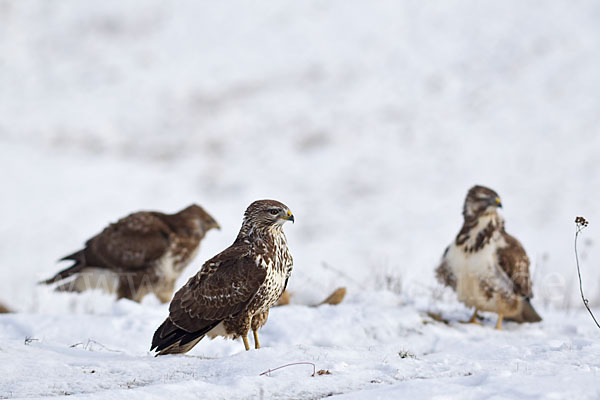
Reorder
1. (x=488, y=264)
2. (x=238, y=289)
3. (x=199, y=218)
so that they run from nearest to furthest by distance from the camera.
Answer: (x=238, y=289) → (x=488, y=264) → (x=199, y=218)

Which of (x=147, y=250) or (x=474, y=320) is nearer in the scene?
(x=474, y=320)

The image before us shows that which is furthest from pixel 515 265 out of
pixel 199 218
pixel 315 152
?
pixel 315 152

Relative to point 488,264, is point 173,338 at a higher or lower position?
lower

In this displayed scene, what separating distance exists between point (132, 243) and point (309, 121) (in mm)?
18738

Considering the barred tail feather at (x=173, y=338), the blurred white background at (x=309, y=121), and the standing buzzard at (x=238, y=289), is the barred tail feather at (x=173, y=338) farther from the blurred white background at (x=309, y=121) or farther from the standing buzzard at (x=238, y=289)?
the blurred white background at (x=309, y=121)

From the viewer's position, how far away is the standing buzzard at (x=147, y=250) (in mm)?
8859

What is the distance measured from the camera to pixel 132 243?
8.85 metres

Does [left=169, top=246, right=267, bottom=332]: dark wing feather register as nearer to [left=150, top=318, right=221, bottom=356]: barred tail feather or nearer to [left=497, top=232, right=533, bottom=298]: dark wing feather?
[left=150, top=318, right=221, bottom=356]: barred tail feather

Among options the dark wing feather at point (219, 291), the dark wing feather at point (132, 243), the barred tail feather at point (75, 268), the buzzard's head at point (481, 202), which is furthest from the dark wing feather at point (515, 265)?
the barred tail feather at point (75, 268)

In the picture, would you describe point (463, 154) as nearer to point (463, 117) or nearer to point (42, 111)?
point (463, 117)

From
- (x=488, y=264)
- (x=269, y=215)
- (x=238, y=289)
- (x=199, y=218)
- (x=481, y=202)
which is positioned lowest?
(x=238, y=289)

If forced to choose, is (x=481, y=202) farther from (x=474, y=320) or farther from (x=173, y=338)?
(x=173, y=338)

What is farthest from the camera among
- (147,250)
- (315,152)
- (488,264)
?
(315,152)

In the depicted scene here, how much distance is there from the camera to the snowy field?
6.90 meters
